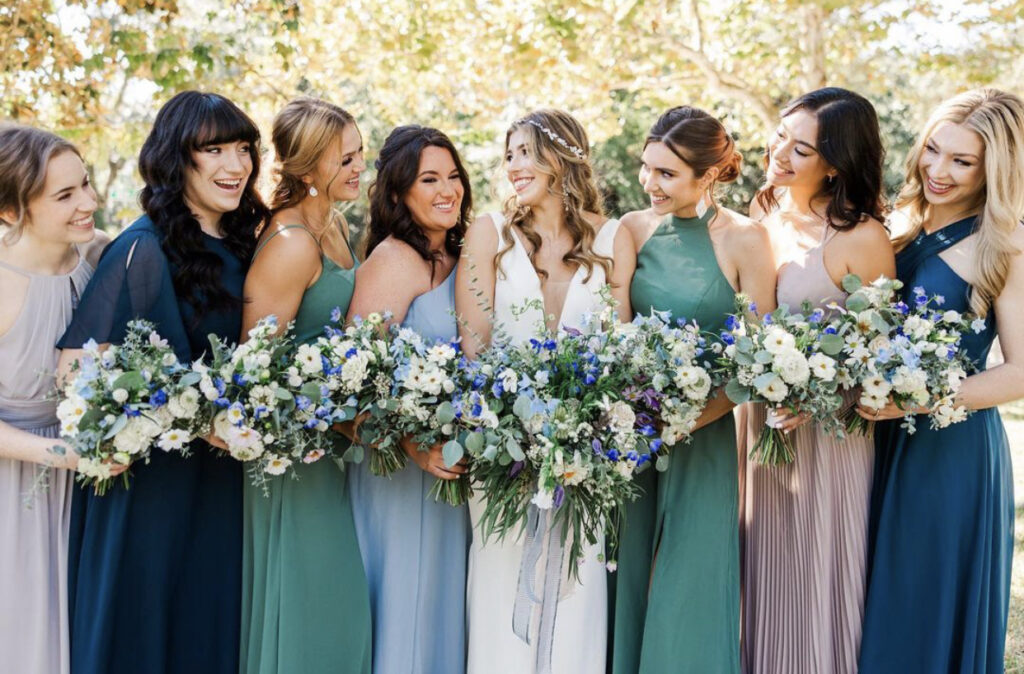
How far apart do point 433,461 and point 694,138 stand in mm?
1812

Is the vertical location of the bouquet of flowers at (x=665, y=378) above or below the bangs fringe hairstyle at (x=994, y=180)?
below

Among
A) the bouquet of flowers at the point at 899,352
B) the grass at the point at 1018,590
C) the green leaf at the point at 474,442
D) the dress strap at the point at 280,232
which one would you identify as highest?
the dress strap at the point at 280,232

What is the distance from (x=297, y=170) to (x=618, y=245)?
1500 mm

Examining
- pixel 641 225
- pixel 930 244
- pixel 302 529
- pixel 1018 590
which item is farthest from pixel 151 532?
pixel 1018 590

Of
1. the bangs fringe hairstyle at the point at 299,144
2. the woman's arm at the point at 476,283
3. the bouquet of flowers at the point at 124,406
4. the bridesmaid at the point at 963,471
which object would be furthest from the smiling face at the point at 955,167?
the bouquet of flowers at the point at 124,406

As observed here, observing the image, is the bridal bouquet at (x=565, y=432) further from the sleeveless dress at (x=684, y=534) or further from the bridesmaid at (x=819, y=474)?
the bridesmaid at (x=819, y=474)

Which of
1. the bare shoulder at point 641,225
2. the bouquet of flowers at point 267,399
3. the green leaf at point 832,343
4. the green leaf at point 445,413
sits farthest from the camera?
the bare shoulder at point 641,225

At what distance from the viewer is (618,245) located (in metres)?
4.39

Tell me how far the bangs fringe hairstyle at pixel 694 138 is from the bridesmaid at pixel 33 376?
247cm

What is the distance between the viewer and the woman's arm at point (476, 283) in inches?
167

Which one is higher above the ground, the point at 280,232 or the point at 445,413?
the point at 280,232

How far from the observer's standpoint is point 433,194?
4.50 meters

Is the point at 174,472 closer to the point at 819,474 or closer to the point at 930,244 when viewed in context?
the point at 819,474

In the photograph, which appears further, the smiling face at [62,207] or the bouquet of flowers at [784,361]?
the smiling face at [62,207]
